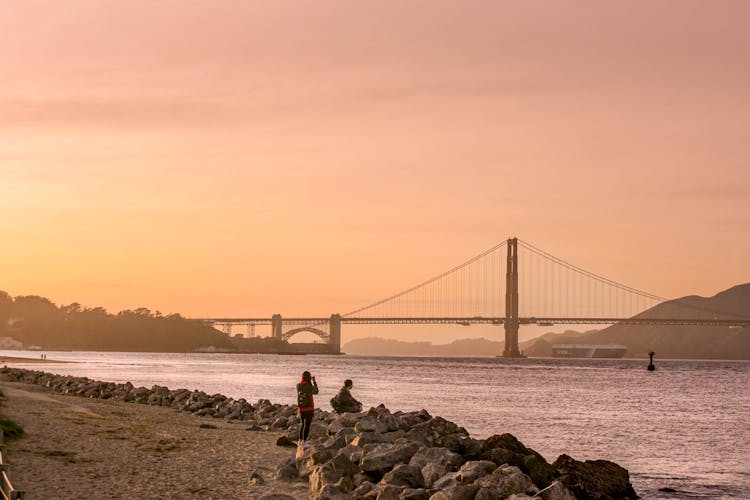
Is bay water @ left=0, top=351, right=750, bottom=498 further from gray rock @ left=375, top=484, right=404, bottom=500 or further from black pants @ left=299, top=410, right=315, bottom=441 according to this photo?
gray rock @ left=375, top=484, right=404, bottom=500

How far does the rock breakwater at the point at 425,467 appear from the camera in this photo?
1642cm

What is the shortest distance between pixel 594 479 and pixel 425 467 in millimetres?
3982

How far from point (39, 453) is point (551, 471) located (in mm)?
11258

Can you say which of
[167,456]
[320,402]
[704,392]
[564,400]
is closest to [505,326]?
[704,392]

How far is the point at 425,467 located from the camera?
58.2 feet

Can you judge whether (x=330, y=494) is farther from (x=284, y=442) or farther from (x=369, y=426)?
(x=284, y=442)

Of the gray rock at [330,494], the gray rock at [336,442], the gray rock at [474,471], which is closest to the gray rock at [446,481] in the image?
the gray rock at [474,471]

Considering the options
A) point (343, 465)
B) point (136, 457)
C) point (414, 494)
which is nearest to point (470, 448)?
point (343, 465)

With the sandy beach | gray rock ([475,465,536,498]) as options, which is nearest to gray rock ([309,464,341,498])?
the sandy beach

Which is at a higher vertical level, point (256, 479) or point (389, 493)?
point (389, 493)

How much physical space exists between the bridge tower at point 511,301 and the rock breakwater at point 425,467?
501ft

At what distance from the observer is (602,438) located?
121 ft

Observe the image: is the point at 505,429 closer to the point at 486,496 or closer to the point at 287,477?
the point at 287,477

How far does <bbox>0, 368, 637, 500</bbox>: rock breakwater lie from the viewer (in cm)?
1642
